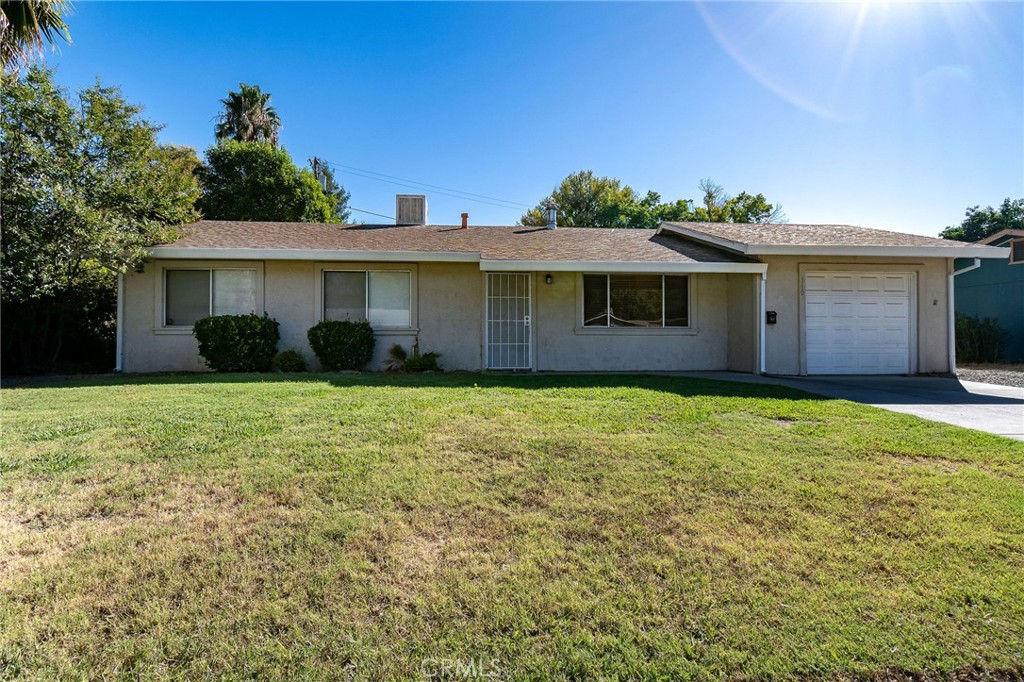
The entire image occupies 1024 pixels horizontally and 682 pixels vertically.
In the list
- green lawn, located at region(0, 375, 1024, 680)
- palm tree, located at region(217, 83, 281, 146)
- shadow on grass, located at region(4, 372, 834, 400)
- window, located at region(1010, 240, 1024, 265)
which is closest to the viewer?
green lawn, located at region(0, 375, 1024, 680)

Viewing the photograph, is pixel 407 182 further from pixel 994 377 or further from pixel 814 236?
pixel 994 377

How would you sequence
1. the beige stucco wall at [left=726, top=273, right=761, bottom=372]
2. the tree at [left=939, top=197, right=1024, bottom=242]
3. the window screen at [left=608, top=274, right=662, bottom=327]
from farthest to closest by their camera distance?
1. the tree at [left=939, top=197, right=1024, bottom=242]
2. the window screen at [left=608, top=274, right=662, bottom=327]
3. the beige stucco wall at [left=726, top=273, right=761, bottom=372]

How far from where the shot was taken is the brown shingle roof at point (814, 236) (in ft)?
33.8

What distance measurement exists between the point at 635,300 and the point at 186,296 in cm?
993

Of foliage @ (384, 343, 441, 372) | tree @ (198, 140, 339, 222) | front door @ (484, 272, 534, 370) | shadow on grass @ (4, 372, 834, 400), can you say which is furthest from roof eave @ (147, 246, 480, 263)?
tree @ (198, 140, 339, 222)

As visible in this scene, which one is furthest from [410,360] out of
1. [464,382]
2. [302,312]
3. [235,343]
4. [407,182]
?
[407,182]

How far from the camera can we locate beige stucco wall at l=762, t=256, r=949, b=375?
34.0ft

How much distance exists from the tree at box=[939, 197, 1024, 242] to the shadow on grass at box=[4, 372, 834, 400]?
46.4 m

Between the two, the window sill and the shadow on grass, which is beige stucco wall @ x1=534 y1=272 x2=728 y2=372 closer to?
the window sill

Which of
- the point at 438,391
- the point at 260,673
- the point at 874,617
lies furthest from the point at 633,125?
the point at 260,673

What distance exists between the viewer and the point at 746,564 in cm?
287

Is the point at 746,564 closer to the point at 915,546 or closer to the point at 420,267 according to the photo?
the point at 915,546

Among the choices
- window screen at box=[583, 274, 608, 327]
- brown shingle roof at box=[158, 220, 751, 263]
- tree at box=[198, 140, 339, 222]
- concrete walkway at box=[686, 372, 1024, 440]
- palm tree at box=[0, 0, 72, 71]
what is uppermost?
tree at box=[198, 140, 339, 222]

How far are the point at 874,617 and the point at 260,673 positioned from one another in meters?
2.99
